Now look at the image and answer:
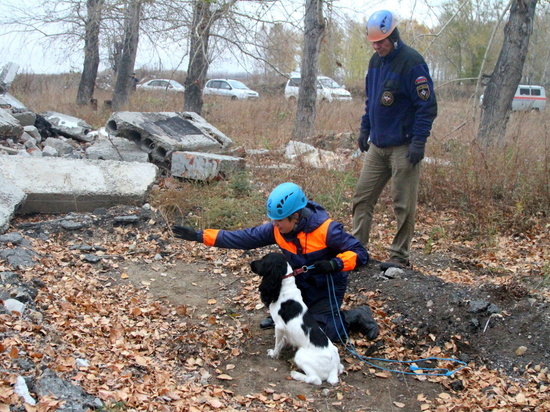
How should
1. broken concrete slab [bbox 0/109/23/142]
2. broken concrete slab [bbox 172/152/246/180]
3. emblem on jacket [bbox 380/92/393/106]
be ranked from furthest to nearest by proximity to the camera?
broken concrete slab [bbox 0/109/23/142] → broken concrete slab [bbox 172/152/246/180] → emblem on jacket [bbox 380/92/393/106]

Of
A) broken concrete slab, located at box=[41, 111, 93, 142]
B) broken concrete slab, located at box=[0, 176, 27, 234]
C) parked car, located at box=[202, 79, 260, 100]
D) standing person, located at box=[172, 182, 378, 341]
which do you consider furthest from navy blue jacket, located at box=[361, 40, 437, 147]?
parked car, located at box=[202, 79, 260, 100]

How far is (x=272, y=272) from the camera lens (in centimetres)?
385

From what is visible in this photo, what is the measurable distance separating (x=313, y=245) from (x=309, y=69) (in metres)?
8.78

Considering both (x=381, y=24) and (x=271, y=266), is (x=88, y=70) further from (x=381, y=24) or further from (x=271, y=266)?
(x=271, y=266)

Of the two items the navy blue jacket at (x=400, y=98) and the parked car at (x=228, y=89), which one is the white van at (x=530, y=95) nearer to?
the parked car at (x=228, y=89)

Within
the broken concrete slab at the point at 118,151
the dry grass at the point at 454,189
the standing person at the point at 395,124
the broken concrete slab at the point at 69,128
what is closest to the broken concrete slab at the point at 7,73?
the broken concrete slab at the point at 69,128

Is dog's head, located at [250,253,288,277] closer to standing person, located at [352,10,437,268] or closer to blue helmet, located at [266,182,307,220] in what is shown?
blue helmet, located at [266,182,307,220]

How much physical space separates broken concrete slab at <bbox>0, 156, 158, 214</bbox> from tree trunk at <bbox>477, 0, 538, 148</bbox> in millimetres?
6047

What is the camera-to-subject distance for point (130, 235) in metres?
6.41

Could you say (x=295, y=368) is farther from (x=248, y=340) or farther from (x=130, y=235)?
(x=130, y=235)

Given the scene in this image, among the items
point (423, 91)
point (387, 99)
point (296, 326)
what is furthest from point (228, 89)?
point (296, 326)

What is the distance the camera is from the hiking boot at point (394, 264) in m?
5.48

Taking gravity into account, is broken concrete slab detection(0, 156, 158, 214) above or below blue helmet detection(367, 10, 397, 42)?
below

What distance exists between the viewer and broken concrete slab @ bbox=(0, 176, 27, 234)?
5.69 meters
